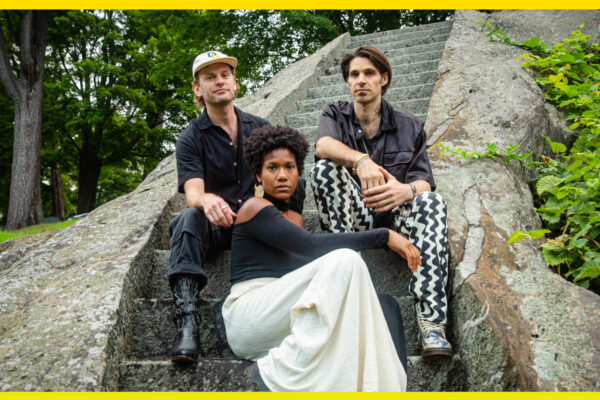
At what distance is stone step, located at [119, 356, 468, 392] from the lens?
6.41ft

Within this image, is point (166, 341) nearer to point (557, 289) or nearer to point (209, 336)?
point (209, 336)

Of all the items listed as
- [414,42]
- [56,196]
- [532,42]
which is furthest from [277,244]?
[56,196]

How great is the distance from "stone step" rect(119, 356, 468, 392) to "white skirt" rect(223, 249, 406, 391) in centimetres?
23

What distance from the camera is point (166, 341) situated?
89.5 inches

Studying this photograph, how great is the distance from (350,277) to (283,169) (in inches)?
28.4

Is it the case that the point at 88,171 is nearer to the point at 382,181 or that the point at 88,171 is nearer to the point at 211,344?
the point at 211,344

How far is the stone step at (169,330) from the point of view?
2.24m

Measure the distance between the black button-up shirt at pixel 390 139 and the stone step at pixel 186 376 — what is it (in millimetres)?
1357

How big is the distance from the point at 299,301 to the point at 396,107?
10.1 feet

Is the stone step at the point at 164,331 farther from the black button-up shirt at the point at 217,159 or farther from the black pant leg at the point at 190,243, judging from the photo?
the black button-up shirt at the point at 217,159

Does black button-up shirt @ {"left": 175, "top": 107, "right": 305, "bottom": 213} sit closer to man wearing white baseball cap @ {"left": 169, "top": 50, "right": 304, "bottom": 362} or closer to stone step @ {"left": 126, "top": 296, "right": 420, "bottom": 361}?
man wearing white baseball cap @ {"left": 169, "top": 50, "right": 304, "bottom": 362}

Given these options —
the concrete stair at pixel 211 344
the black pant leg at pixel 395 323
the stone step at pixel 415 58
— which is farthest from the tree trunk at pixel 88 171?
the black pant leg at pixel 395 323

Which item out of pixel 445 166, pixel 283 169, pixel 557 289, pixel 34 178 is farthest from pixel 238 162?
pixel 34 178

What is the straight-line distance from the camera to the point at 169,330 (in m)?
2.29
